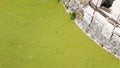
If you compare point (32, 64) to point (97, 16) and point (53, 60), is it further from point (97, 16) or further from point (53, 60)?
point (97, 16)

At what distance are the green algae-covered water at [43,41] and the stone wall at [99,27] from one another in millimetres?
194

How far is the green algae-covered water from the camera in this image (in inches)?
314

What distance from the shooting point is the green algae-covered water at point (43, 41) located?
799cm

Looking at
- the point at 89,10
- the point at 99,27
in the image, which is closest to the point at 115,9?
the point at 99,27

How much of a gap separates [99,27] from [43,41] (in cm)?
181

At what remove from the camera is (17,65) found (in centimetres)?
782

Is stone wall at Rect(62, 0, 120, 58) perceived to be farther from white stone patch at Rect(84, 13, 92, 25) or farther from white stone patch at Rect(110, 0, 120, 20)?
white stone patch at Rect(110, 0, 120, 20)

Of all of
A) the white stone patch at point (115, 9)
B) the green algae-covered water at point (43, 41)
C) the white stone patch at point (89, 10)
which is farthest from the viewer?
the white stone patch at point (89, 10)

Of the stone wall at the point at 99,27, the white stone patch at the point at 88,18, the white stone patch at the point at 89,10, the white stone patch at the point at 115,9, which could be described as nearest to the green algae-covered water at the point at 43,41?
the stone wall at the point at 99,27

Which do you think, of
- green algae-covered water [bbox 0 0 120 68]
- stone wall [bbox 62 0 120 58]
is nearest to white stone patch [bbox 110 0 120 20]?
stone wall [bbox 62 0 120 58]

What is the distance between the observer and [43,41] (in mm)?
8531

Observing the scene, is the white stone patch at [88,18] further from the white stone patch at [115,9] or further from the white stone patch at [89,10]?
the white stone patch at [115,9]

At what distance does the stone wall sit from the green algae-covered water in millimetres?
194

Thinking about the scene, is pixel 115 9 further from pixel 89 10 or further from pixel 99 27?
pixel 89 10
